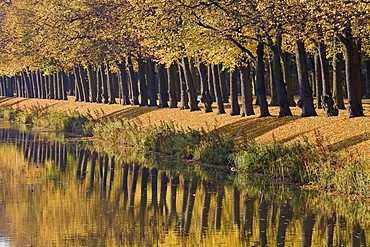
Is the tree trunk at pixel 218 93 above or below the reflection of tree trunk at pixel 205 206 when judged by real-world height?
above

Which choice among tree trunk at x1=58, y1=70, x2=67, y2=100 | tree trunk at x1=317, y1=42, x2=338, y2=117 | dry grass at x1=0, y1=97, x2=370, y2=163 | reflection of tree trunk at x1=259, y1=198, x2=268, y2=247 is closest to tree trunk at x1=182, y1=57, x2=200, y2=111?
dry grass at x1=0, y1=97, x2=370, y2=163

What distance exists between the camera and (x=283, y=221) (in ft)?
65.5

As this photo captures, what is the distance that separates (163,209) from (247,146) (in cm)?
800

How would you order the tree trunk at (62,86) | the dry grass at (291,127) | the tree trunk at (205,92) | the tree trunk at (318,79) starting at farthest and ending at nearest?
the tree trunk at (62,86)
the tree trunk at (205,92)
the tree trunk at (318,79)
the dry grass at (291,127)

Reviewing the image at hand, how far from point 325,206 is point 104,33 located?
1430 inches

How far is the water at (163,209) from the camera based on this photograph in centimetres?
1798

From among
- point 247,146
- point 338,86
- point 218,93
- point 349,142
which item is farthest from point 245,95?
point 349,142

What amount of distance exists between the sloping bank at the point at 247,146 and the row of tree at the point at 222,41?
1.81 metres

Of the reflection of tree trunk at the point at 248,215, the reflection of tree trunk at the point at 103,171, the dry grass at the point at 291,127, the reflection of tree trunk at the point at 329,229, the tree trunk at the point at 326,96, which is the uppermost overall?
the tree trunk at the point at 326,96

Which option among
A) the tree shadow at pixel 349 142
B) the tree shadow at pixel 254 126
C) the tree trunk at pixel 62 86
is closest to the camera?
the tree shadow at pixel 349 142

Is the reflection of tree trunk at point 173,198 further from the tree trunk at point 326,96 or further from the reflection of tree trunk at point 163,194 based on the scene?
the tree trunk at point 326,96

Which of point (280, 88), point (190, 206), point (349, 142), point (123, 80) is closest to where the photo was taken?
point (190, 206)

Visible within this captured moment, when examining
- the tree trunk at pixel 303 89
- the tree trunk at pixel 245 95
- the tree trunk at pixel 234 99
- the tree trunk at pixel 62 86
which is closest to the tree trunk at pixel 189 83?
the tree trunk at pixel 234 99

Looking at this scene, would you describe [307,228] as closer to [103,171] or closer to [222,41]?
[103,171]
